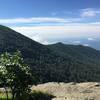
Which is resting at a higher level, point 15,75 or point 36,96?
point 15,75

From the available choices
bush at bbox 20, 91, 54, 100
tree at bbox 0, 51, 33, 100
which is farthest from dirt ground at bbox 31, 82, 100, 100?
tree at bbox 0, 51, 33, 100

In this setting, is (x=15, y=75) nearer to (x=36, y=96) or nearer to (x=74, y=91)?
(x=36, y=96)

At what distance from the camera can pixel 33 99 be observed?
3112cm

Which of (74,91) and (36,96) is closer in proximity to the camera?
(36,96)

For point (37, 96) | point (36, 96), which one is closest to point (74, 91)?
point (37, 96)

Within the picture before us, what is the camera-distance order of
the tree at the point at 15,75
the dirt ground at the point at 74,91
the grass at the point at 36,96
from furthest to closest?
the dirt ground at the point at 74,91 < the grass at the point at 36,96 < the tree at the point at 15,75

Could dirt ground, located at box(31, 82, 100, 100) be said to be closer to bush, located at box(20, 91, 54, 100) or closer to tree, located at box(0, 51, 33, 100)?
bush, located at box(20, 91, 54, 100)

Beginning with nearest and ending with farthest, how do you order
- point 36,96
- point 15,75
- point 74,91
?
point 15,75, point 36,96, point 74,91

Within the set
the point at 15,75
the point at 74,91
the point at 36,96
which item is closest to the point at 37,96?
the point at 36,96

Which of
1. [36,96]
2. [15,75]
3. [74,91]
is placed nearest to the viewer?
[15,75]

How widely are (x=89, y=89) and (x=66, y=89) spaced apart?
306 centimetres

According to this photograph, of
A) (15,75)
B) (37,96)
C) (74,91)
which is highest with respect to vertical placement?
(15,75)

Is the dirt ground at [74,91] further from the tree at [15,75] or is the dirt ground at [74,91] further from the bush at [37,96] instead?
the tree at [15,75]

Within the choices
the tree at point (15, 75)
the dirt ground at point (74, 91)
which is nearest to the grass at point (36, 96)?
the dirt ground at point (74, 91)
